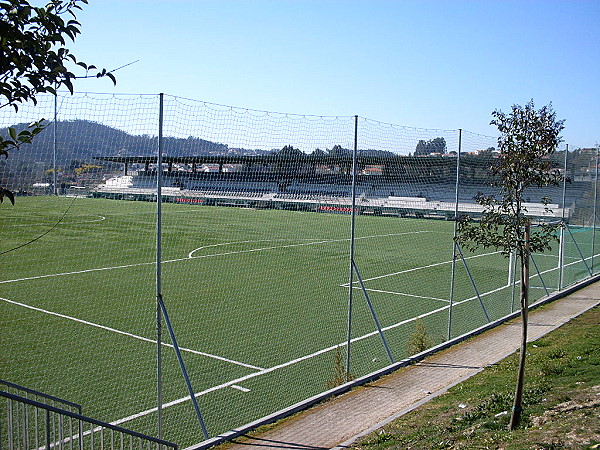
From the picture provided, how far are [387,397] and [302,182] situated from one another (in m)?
4.83

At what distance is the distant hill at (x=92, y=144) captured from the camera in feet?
21.0

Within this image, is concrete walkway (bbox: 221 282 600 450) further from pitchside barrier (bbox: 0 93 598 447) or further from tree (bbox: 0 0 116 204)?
tree (bbox: 0 0 116 204)

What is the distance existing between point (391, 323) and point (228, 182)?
625cm

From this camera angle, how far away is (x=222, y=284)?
61.2 ft

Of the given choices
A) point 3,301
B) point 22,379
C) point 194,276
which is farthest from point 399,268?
point 22,379

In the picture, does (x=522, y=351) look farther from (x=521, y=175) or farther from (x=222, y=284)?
(x=222, y=284)

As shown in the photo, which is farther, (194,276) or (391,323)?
(194,276)

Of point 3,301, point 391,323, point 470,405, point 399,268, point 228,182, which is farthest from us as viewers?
point 399,268

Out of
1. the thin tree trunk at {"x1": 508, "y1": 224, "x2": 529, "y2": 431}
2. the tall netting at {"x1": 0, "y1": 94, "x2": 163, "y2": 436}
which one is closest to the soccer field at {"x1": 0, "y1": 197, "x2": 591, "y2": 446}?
the tall netting at {"x1": 0, "y1": 94, "x2": 163, "y2": 436}

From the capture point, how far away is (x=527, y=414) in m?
6.78

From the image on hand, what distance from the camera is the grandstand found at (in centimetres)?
851

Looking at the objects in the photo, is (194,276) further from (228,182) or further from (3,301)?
(228,182)

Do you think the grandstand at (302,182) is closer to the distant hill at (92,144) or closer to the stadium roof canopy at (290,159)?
the stadium roof canopy at (290,159)

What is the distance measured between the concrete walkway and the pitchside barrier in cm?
63
